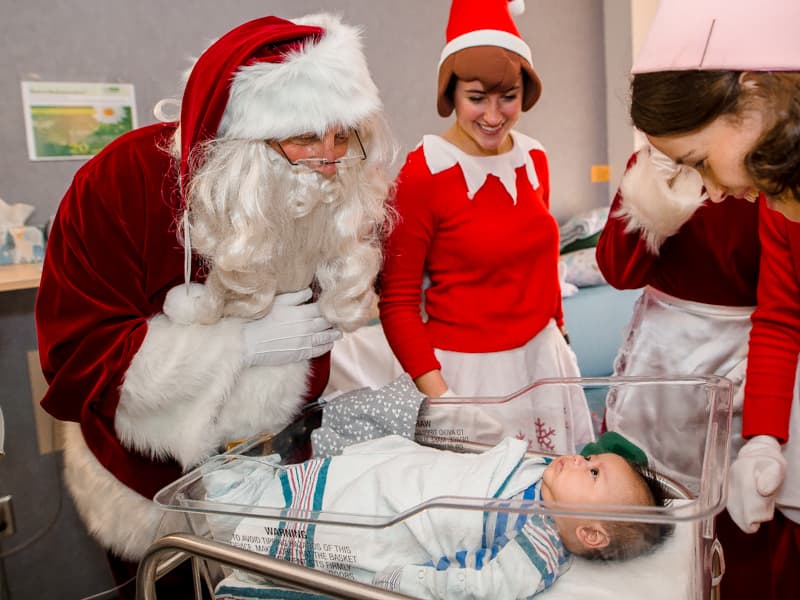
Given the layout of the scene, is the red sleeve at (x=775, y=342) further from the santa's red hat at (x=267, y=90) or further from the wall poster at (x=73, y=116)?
the wall poster at (x=73, y=116)

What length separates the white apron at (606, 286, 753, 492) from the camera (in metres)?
1.24

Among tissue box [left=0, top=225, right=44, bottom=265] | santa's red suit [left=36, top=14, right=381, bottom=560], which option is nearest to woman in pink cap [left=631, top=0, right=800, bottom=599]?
santa's red suit [left=36, top=14, right=381, bottom=560]

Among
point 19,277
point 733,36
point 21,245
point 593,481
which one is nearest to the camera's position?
point 733,36

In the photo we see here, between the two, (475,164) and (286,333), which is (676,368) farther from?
(286,333)

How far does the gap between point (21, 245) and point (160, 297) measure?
0.90m

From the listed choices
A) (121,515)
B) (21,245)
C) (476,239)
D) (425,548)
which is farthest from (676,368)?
(21,245)

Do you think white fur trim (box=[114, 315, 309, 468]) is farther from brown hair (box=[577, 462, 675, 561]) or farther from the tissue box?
the tissue box

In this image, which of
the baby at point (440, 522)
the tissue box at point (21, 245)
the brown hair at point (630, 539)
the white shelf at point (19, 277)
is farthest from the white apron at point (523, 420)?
the tissue box at point (21, 245)

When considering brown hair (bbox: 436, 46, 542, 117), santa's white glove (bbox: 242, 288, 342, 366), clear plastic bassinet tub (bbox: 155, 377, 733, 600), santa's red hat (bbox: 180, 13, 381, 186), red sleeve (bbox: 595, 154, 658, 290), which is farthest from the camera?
brown hair (bbox: 436, 46, 542, 117)

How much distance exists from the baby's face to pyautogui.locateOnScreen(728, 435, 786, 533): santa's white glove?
0.20 m

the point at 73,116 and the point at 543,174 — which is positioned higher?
the point at 73,116

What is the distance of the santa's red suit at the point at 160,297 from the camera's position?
4.08 ft

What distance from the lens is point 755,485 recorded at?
1.17 metres

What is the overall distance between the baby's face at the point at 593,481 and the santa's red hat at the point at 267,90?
67cm
